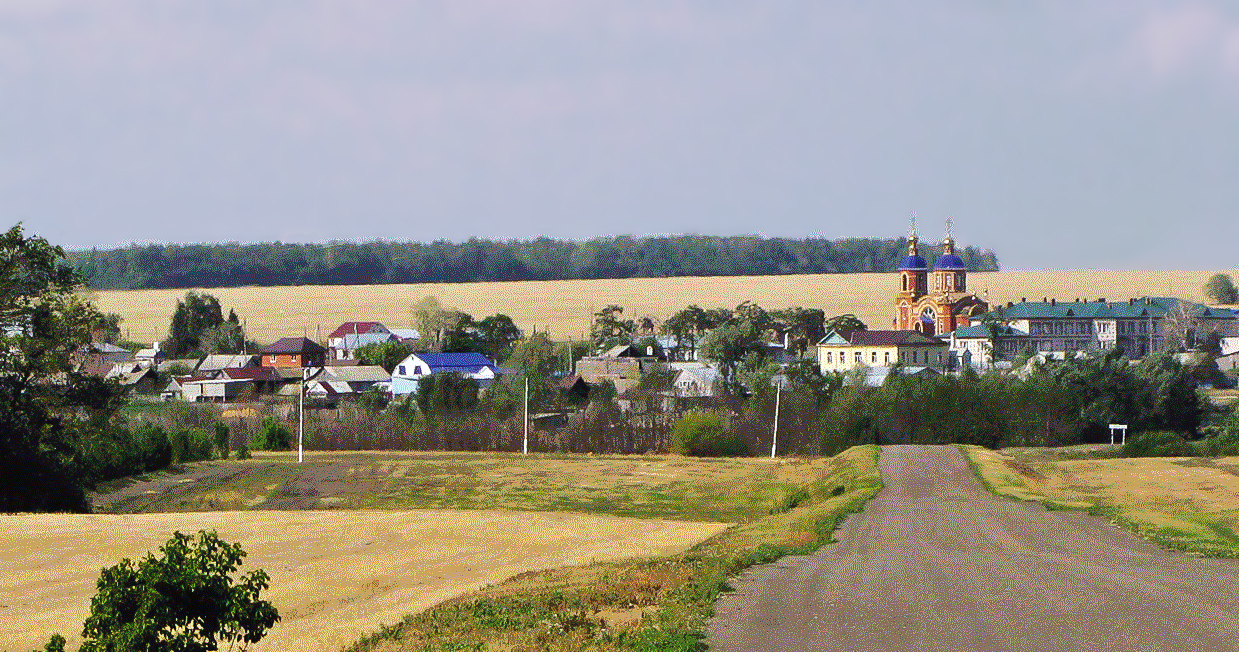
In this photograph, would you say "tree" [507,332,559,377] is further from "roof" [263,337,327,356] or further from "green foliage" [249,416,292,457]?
"green foliage" [249,416,292,457]

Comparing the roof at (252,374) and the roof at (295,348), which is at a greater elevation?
the roof at (295,348)

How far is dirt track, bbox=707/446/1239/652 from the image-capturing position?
A: 16125 mm

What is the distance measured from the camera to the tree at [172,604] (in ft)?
42.3

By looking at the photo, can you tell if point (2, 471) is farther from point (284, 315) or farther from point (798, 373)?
point (284, 315)

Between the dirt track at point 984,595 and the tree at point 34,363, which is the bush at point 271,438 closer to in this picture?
the tree at point 34,363

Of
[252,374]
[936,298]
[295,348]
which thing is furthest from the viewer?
[936,298]

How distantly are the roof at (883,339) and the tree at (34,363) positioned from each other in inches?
3425

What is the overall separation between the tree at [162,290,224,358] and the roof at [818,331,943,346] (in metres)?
63.2

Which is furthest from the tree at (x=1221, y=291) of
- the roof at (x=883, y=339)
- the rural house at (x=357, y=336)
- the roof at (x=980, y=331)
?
the rural house at (x=357, y=336)

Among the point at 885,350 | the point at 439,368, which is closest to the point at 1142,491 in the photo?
the point at 439,368

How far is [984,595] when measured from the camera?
19781 mm

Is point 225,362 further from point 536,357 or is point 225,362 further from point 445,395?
point 445,395

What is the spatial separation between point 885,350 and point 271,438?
58.2 m

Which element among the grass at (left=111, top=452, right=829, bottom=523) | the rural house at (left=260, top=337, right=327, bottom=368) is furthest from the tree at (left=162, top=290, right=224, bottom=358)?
the grass at (left=111, top=452, right=829, bottom=523)
